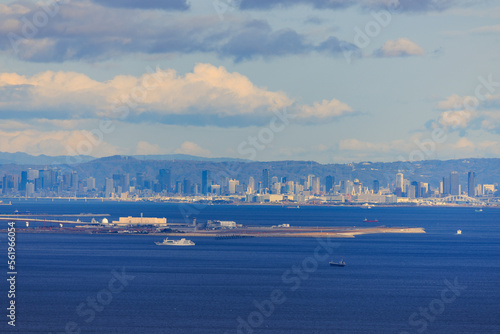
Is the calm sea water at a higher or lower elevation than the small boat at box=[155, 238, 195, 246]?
lower

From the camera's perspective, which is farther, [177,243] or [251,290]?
[177,243]

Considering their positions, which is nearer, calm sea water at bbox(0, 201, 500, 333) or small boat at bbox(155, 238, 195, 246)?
calm sea water at bbox(0, 201, 500, 333)

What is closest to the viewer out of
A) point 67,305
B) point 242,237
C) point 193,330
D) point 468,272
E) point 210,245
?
point 193,330

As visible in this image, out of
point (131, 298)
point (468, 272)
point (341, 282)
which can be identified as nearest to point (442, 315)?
point (341, 282)

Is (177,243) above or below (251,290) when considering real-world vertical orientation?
above

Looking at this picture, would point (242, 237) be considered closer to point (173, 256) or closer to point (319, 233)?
point (319, 233)

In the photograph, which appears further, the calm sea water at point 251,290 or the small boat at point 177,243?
the small boat at point 177,243

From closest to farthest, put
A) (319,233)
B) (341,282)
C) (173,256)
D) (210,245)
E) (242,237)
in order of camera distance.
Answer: (341,282) < (173,256) < (210,245) < (242,237) < (319,233)

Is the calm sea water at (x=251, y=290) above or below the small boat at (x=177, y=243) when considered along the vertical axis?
below
